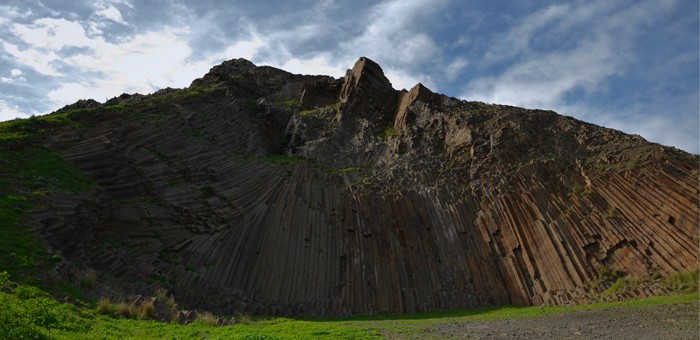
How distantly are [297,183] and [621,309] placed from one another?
19.5m

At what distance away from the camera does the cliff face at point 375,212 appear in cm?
2388

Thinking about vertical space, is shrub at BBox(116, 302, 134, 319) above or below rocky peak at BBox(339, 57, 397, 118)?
below

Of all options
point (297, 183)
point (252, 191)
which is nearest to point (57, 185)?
point (252, 191)

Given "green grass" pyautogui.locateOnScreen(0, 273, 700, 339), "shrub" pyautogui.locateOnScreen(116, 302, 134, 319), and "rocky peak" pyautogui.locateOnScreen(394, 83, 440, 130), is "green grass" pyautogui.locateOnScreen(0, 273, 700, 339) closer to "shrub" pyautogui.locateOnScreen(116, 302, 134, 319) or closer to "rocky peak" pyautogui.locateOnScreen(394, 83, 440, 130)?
"shrub" pyautogui.locateOnScreen(116, 302, 134, 319)

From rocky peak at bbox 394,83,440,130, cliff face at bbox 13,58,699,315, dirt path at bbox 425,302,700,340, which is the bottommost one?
dirt path at bbox 425,302,700,340

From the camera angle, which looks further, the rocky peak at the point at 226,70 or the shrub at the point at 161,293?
the rocky peak at the point at 226,70

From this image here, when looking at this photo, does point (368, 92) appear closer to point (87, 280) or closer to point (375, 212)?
point (375, 212)

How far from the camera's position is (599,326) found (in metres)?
16.4

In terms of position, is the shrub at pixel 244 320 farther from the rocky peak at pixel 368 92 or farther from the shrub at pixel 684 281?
the rocky peak at pixel 368 92

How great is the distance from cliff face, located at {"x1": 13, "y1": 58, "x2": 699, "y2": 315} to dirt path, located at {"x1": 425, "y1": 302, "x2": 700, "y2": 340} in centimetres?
517

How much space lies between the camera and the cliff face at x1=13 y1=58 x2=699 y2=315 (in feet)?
78.3

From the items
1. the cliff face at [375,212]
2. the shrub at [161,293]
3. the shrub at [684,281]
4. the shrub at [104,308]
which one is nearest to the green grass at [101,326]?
the shrub at [104,308]

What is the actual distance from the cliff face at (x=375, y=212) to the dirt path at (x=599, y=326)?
17.0ft

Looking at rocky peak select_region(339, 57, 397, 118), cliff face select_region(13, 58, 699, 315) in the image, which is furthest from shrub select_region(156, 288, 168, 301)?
rocky peak select_region(339, 57, 397, 118)
